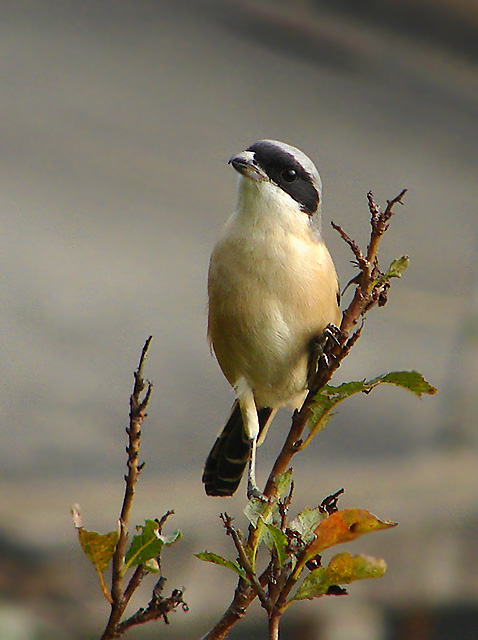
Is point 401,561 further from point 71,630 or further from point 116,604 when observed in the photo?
point 116,604

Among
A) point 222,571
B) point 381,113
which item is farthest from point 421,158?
point 222,571

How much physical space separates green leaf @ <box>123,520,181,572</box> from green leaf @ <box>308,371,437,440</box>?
22cm

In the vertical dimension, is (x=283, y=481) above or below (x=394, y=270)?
below

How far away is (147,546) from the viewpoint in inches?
28.6

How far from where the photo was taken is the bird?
4.41 ft

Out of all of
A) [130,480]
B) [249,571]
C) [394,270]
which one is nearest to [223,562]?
[249,571]

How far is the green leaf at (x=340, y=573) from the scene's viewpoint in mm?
Result: 719

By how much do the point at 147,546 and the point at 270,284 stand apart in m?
0.68

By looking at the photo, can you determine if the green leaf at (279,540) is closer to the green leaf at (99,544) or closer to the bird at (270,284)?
the green leaf at (99,544)

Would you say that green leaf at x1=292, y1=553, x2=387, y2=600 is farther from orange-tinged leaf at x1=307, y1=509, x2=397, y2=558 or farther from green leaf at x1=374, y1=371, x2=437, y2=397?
green leaf at x1=374, y1=371, x2=437, y2=397

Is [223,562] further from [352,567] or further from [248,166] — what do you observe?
[248,166]

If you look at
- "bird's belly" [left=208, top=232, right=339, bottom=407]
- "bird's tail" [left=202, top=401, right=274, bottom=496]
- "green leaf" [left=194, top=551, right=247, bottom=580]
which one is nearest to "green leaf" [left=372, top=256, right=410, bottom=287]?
"green leaf" [left=194, top=551, right=247, bottom=580]

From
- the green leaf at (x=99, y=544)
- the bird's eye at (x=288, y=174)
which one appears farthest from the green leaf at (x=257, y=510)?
the bird's eye at (x=288, y=174)

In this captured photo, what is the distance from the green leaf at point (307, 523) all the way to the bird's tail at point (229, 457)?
76cm
